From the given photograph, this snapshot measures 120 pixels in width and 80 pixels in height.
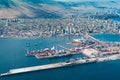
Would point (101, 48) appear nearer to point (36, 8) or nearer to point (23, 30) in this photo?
point (23, 30)

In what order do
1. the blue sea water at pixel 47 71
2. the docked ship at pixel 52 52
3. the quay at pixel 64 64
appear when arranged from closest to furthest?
the blue sea water at pixel 47 71, the quay at pixel 64 64, the docked ship at pixel 52 52

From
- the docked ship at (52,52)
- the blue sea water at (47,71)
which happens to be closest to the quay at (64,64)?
the blue sea water at (47,71)

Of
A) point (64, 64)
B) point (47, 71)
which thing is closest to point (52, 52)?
point (64, 64)

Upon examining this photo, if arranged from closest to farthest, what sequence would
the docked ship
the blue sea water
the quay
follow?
1. the blue sea water
2. the quay
3. the docked ship

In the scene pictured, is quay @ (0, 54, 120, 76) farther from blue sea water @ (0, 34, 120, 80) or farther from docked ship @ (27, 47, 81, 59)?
docked ship @ (27, 47, 81, 59)

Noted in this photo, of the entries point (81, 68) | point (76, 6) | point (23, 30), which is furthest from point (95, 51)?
point (76, 6)

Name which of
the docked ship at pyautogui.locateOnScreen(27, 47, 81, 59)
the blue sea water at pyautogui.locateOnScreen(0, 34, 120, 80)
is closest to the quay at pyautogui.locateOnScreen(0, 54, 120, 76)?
the blue sea water at pyautogui.locateOnScreen(0, 34, 120, 80)

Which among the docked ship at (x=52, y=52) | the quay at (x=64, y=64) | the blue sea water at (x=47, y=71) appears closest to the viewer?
the blue sea water at (x=47, y=71)

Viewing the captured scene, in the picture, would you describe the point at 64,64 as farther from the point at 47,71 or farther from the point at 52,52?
the point at 52,52

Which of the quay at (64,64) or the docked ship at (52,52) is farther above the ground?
the docked ship at (52,52)

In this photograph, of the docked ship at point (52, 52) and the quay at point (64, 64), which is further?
the docked ship at point (52, 52)

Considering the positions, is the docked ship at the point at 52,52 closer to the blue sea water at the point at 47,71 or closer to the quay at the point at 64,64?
the blue sea water at the point at 47,71
